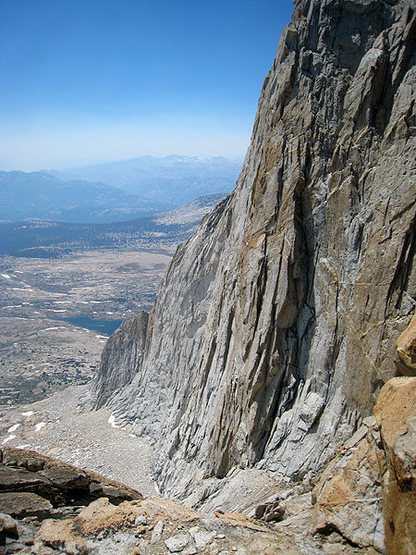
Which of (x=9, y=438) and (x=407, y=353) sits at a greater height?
(x=407, y=353)

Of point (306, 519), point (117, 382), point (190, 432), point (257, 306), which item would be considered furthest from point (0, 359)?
point (306, 519)

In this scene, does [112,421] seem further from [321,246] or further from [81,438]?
[321,246]

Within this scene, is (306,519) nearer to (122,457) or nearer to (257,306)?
(257,306)

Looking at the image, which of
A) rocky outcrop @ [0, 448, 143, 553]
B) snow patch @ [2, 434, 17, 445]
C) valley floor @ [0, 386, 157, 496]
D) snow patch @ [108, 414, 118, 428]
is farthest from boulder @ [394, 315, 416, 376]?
snow patch @ [2, 434, 17, 445]

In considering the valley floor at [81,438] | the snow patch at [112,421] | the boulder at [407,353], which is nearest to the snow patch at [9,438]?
the valley floor at [81,438]

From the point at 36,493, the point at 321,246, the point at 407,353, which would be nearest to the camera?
the point at 407,353

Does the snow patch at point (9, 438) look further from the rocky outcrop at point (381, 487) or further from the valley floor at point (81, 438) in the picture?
the rocky outcrop at point (381, 487)

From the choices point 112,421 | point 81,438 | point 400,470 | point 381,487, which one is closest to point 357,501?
point 381,487

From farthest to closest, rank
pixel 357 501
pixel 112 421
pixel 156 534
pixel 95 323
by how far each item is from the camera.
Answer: pixel 95 323 < pixel 112 421 < pixel 156 534 < pixel 357 501
